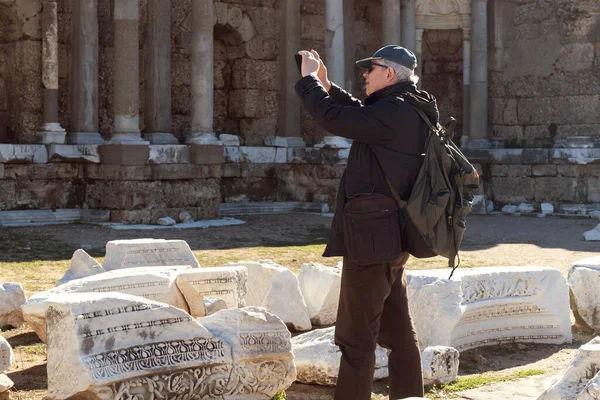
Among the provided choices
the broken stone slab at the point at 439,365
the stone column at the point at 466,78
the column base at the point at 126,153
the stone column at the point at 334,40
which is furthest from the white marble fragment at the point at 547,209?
the broken stone slab at the point at 439,365

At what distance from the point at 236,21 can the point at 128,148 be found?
14.9ft

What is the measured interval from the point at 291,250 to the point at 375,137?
7164 mm

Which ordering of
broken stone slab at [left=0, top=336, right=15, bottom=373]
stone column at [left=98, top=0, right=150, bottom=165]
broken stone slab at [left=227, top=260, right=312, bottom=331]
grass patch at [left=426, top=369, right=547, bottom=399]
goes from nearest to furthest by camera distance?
broken stone slab at [left=0, top=336, right=15, bottom=373] → grass patch at [left=426, top=369, right=547, bottom=399] → broken stone slab at [left=227, top=260, right=312, bottom=331] → stone column at [left=98, top=0, right=150, bottom=165]

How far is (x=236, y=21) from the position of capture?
1659 cm

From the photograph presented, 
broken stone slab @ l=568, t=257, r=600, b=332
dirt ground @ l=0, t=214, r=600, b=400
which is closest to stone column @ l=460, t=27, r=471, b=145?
dirt ground @ l=0, t=214, r=600, b=400

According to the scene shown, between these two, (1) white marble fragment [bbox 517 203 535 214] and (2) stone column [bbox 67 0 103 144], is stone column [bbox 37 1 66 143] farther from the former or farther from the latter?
(1) white marble fragment [bbox 517 203 535 214]

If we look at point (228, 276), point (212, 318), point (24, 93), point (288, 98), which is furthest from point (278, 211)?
point (212, 318)

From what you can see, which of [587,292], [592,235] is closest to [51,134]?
[592,235]

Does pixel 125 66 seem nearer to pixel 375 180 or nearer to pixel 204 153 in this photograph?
pixel 204 153

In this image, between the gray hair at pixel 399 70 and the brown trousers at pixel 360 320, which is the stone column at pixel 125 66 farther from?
the brown trousers at pixel 360 320

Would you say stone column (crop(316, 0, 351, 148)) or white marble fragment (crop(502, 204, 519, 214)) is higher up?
stone column (crop(316, 0, 351, 148))

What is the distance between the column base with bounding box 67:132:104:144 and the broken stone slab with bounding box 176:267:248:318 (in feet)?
25.5

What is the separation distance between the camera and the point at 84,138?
13797mm

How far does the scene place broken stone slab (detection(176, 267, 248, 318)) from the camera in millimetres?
6191
